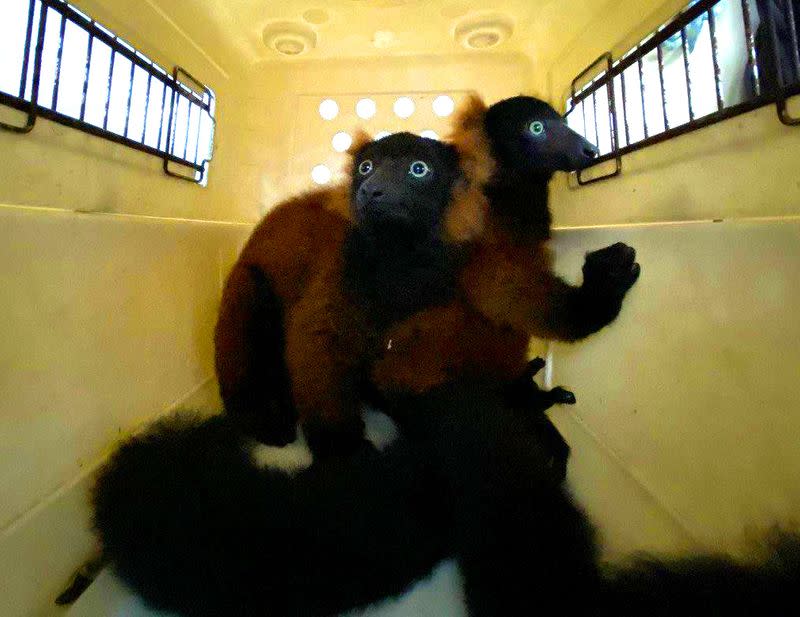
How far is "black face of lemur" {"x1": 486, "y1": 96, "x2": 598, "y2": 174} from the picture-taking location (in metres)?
0.87

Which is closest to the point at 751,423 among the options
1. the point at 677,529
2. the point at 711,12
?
the point at 677,529

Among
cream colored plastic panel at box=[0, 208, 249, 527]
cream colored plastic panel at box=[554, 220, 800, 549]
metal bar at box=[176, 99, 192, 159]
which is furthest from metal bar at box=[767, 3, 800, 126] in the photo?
metal bar at box=[176, 99, 192, 159]

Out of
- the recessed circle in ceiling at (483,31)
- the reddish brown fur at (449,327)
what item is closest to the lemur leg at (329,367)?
the reddish brown fur at (449,327)

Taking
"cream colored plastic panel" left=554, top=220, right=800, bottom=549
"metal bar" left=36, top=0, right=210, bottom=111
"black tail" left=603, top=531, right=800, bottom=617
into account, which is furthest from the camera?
"metal bar" left=36, top=0, right=210, bottom=111

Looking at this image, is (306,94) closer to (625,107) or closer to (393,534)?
(625,107)

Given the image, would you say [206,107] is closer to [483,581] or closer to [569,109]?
[569,109]

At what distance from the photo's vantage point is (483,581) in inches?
19.5

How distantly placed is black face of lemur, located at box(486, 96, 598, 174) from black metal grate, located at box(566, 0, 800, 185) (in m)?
0.07

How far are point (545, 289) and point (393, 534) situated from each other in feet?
1.26

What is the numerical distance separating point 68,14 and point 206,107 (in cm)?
42

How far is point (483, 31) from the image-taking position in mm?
1133

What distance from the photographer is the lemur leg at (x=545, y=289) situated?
684 mm

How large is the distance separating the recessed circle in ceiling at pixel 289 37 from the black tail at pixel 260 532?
0.90 meters

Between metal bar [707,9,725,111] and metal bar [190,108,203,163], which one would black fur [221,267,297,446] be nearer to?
metal bar [190,108,203,163]
